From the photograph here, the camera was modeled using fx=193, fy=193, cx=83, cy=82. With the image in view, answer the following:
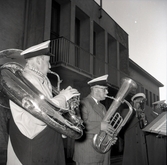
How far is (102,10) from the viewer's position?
444 inches

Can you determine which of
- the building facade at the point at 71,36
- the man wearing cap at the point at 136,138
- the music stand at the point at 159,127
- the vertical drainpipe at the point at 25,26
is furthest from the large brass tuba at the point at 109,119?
the vertical drainpipe at the point at 25,26

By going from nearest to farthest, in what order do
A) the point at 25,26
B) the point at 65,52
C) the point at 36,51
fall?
the point at 36,51 → the point at 25,26 → the point at 65,52

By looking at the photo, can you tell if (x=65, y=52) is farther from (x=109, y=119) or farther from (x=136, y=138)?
(x=109, y=119)

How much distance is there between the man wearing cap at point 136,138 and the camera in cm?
333

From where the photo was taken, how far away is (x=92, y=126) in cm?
301

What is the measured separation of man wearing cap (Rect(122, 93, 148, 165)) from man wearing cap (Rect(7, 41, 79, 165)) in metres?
2.00

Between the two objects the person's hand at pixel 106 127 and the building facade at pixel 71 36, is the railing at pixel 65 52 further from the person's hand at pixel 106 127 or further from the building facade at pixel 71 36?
the person's hand at pixel 106 127

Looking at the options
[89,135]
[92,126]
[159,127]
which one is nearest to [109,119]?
[92,126]

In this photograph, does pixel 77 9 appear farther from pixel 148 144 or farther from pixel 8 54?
pixel 8 54

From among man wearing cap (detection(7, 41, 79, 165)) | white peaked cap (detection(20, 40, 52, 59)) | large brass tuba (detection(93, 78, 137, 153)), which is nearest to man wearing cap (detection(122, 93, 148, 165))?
large brass tuba (detection(93, 78, 137, 153))

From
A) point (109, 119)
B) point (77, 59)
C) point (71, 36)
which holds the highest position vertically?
point (71, 36)

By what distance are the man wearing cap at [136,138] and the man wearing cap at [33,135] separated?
2.00 m

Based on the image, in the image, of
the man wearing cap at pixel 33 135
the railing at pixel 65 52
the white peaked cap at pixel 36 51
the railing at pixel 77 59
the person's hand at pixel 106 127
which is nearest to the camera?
the man wearing cap at pixel 33 135

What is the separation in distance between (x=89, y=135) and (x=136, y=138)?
38.5 inches
